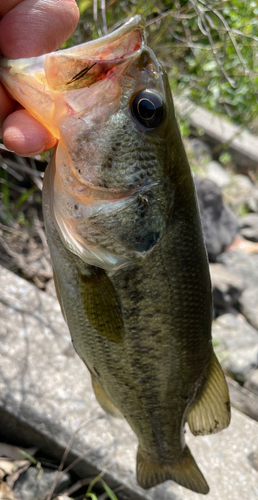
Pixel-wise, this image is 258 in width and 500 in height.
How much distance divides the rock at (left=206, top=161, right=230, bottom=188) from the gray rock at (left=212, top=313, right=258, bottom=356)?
116 inches

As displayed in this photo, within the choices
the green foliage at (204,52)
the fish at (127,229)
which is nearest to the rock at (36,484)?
the fish at (127,229)

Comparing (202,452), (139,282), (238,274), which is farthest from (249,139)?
(139,282)

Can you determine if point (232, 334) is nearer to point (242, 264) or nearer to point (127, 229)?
point (242, 264)

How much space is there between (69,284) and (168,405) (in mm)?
728

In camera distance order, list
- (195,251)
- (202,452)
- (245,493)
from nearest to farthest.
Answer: (195,251), (245,493), (202,452)

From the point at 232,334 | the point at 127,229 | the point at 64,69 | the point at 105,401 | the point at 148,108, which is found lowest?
the point at 232,334

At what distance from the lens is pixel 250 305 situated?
13.4 ft

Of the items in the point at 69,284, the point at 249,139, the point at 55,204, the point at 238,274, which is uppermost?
Result: the point at 55,204

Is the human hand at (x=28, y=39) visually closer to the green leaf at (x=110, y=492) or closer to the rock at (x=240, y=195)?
the green leaf at (x=110, y=492)

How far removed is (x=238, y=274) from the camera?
14.4ft

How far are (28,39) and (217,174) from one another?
5335 millimetres

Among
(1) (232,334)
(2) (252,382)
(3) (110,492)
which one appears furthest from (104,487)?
(1) (232,334)

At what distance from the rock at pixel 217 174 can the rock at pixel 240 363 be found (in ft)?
11.3

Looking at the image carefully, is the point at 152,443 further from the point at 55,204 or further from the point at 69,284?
the point at 55,204
